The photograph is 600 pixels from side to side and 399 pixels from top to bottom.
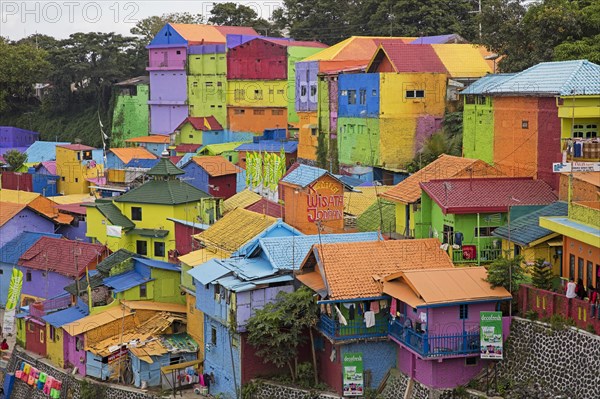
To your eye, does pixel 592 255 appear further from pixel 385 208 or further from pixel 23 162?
pixel 23 162

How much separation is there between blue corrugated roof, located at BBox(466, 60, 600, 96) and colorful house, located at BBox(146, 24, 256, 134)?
33506 millimetres

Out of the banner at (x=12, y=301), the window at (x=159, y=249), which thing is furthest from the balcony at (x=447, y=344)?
the banner at (x=12, y=301)

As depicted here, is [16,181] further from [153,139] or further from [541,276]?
[541,276]

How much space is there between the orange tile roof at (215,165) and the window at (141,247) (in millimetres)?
9292

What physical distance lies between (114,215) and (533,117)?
51.9 ft

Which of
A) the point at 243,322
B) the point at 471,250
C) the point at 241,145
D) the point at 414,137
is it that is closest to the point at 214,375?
the point at 243,322

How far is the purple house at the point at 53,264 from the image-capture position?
3847cm

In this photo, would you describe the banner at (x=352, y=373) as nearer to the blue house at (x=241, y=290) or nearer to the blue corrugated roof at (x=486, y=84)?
the blue house at (x=241, y=290)

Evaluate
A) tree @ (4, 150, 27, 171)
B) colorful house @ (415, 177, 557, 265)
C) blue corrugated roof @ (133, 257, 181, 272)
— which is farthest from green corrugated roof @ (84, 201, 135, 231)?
tree @ (4, 150, 27, 171)

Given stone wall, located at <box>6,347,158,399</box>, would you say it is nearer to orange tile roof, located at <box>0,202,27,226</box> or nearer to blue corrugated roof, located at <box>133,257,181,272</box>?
blue corrugated roof, located at <box>133,257,181,272</box>

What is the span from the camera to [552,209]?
1093 inches

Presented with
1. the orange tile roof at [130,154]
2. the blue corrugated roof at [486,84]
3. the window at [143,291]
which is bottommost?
the window at [143,291]

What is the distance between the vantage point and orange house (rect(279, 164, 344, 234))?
3325 centimetres

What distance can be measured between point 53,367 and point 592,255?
1788cm
